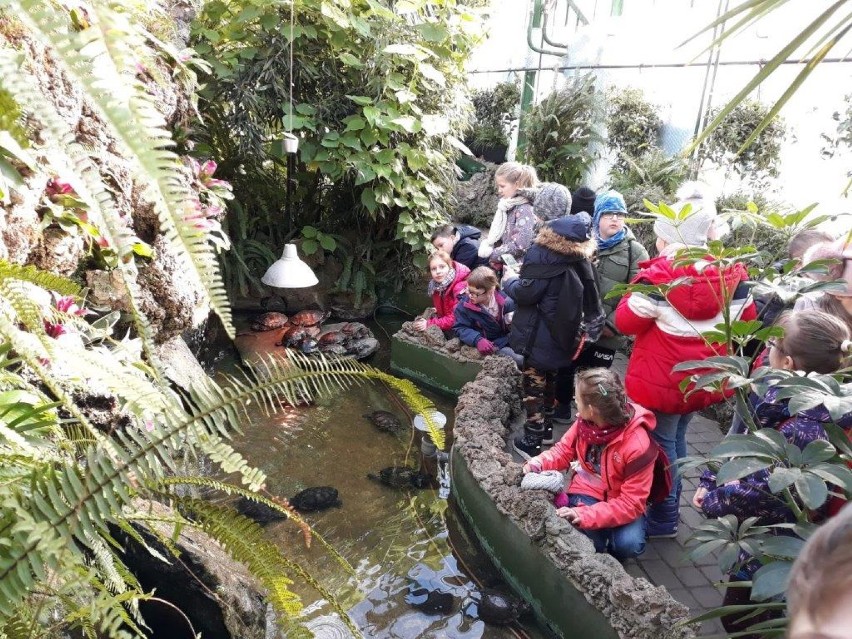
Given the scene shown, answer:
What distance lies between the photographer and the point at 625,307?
284cm

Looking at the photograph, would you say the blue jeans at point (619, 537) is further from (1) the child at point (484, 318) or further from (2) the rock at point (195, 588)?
(1) the child at point (484, 318)

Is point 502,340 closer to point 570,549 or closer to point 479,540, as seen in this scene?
point 479,540

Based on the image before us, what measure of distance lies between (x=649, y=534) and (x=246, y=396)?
2550 mm

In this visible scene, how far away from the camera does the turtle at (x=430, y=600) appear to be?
2.76m

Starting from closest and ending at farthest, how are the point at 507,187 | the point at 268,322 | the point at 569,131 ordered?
the point at 507,187
the point at 268,322
the point at 569,131

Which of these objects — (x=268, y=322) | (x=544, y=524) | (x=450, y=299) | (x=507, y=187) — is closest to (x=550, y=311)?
(x=544, y=524)

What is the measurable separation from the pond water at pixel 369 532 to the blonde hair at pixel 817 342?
5.56ft

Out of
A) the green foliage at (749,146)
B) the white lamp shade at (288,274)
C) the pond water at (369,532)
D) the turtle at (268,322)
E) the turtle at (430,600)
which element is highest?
the green foliage at (749,146)

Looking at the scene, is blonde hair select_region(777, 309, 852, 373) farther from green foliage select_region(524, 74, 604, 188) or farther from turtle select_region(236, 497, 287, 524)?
green foliage select_region(524, 74, 604, 188)

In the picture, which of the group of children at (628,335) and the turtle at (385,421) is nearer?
the group of children at (628,335)

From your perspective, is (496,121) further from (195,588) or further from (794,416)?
(195,588)

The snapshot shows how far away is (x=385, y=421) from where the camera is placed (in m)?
4.41

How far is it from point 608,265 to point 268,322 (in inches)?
139

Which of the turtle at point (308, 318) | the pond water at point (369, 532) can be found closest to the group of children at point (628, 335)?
the pond water at point (369, 532)
